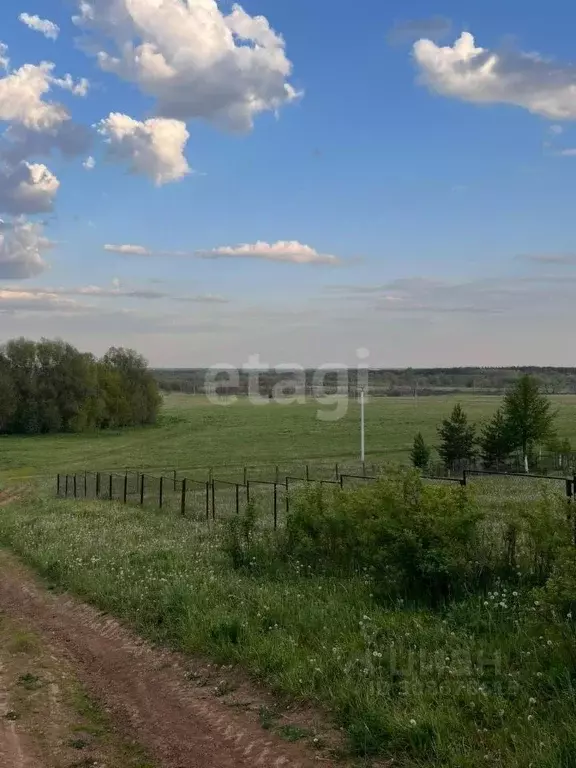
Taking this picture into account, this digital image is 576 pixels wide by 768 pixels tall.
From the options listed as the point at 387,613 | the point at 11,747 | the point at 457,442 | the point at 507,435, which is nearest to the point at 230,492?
the point at 457,442

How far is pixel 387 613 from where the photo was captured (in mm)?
7625

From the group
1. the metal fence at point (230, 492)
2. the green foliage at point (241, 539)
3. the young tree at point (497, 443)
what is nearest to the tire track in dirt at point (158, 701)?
the green foliage at point (241, 539)

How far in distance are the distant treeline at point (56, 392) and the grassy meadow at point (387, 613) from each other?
250ft

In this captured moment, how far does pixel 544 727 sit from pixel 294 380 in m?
123

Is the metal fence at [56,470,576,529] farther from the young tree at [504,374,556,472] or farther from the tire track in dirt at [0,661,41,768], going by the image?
the young tree at [504,374,556,472]

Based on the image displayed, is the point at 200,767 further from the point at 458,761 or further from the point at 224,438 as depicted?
the point at 224,438

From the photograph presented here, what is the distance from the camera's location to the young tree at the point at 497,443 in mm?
45781

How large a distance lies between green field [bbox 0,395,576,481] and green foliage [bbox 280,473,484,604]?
3861 cm

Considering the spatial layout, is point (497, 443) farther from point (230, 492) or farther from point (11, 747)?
point (11, 747)

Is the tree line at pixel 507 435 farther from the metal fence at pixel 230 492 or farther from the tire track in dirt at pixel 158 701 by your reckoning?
the tire track in dirt at pixel 158 701

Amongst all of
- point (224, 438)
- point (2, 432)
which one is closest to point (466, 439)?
point (224, 438)

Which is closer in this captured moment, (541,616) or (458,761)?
(458,761)

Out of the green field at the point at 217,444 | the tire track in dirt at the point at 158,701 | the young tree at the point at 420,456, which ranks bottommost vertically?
the green field at the point at 217,444

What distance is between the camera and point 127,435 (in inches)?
3408
